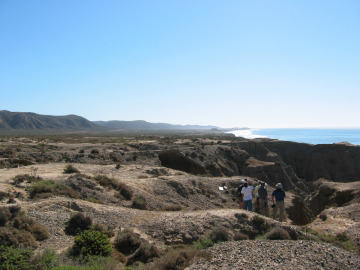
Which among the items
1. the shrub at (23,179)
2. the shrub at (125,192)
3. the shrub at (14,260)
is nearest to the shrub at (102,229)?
the shrub at (14,260)

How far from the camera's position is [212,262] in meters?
7.87

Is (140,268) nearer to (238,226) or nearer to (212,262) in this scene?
(212,262)

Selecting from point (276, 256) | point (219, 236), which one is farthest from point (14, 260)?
point (276, 256)

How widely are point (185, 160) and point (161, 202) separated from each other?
1876 cm

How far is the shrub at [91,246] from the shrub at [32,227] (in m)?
1.51

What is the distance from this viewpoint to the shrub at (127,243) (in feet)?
31.7

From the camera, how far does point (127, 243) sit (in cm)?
985

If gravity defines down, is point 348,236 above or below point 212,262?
below

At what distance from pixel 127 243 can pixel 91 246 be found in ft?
4.87

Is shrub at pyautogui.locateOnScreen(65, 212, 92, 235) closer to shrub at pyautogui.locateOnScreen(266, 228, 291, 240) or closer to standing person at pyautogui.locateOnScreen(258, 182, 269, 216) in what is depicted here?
shrub at pyautogui.locateOnScreen(266, 228, 291, 240)

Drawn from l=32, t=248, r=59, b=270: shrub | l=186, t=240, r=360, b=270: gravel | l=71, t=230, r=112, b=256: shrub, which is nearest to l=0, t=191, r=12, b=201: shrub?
l=71, t=230, r=112, b=256: shrub

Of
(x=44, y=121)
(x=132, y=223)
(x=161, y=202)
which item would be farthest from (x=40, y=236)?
(x=44, y=121)

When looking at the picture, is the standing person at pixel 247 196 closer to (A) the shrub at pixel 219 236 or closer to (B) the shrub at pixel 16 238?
(A) the shrub at pixel 219 236

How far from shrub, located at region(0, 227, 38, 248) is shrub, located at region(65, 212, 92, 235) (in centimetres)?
161
